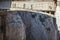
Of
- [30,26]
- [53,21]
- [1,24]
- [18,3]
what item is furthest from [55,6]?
[1,24]

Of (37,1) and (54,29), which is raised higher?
(37,1)

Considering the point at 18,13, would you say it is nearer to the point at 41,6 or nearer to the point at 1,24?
the point at 1,24

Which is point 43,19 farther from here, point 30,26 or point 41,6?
point 41,6

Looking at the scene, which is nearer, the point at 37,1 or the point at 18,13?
the point at 18,13

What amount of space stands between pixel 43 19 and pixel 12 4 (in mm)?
1376

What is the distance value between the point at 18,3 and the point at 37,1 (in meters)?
0.34

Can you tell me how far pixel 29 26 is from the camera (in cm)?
107

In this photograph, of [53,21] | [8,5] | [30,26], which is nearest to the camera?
[30,26]

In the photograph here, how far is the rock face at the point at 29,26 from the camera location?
98cm

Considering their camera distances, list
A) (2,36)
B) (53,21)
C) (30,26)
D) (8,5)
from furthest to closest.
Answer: (8,5) < (53,21) < (30,26) < (2,36)

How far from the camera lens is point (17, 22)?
3.33 feet

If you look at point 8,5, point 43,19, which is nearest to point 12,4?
point 8,5

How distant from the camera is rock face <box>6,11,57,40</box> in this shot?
0.98 m

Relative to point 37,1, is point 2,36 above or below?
below
